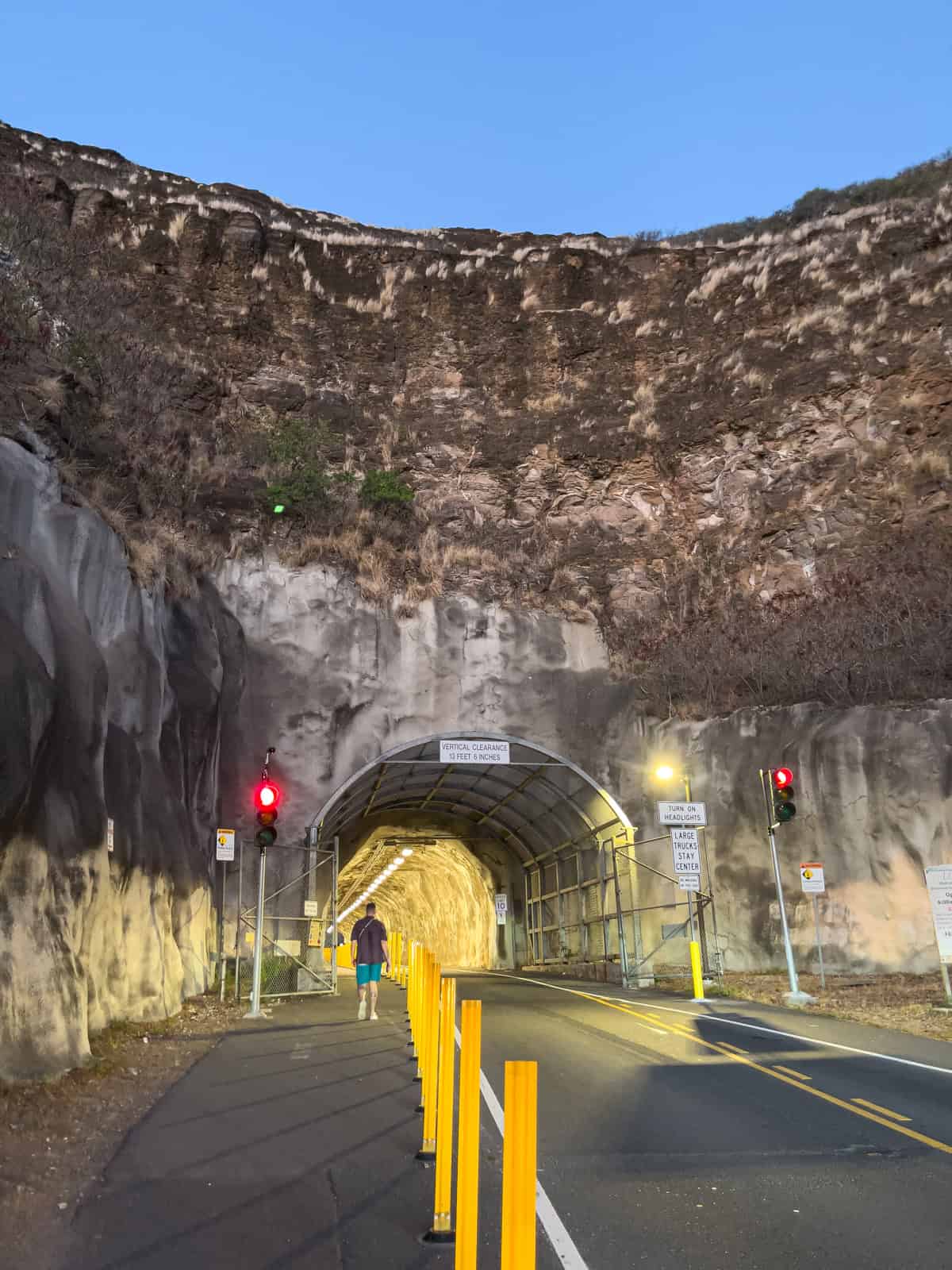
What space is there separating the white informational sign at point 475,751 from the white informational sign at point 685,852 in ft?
18.4

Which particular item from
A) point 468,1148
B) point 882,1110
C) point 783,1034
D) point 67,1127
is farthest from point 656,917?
point 468,1148

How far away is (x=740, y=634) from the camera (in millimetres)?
30359

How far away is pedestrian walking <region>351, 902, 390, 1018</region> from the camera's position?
1633 cm

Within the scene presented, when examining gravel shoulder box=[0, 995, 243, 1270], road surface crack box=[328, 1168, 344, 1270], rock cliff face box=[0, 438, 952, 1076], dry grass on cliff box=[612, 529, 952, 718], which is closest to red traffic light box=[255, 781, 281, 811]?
rock cliff face box=[0, 438, 952, 1076]

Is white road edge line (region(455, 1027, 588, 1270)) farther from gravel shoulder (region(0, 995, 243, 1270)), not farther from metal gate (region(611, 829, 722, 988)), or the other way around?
metal gate (region(611, 829, 722, 988))

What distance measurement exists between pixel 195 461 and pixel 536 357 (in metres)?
15.2

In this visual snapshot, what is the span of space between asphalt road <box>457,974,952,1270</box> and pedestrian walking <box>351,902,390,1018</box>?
3.50 meters

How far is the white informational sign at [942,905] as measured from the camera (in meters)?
15.3

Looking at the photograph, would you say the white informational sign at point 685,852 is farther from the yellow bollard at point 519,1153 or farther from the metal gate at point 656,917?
the yellow bollard at point 519,1153

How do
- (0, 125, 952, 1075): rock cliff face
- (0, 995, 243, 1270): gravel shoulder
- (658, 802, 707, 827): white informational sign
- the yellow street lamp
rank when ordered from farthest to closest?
the yellow street lamp → (658, 802, 707, 827): white informational sign → (0, 125, 952, 1075): rock cliff face → (0, 995, 243, 1270): gravel shoulder

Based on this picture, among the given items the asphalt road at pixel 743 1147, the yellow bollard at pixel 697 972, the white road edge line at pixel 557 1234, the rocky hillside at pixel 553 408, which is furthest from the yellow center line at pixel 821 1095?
the rocky hillside at pixel 553 408

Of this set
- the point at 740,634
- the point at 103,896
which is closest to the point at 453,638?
the point at 740,634

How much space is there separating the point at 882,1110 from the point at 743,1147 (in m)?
1.90

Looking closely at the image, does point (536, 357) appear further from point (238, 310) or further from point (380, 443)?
point (238, 310)
